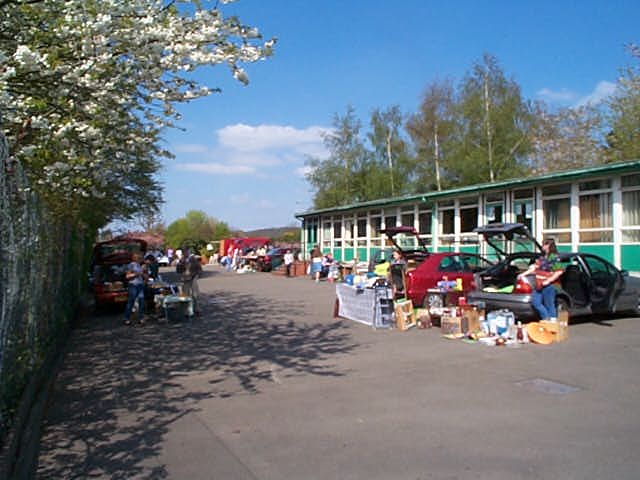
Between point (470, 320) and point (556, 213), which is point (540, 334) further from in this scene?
point (556, 213)

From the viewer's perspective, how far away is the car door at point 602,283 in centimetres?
1131

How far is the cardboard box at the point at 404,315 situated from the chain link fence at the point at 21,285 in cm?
638

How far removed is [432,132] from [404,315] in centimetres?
2936

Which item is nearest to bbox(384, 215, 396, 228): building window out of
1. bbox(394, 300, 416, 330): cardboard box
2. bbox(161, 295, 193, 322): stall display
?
bbox(161, 295, 193, 322): stall display

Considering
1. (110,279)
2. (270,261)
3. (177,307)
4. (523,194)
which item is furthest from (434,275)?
(270,261)

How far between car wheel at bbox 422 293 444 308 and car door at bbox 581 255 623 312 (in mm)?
3107

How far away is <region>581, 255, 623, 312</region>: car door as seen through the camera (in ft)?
37.1

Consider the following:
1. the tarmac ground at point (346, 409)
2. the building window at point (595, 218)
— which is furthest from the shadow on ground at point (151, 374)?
the building window at point (595, 218)

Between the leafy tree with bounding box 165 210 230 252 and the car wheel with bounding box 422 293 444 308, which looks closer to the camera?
the car wheel with bounding box 422 293 444 308

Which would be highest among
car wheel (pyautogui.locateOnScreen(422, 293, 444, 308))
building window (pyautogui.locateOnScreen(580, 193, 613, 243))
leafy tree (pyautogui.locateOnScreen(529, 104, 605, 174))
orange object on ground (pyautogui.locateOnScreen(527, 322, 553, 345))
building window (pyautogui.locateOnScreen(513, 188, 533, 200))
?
leafy tree (pyautogui.locateOnScreen(529, 104, 605, 174))

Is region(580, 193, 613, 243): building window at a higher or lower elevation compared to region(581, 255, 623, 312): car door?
higher

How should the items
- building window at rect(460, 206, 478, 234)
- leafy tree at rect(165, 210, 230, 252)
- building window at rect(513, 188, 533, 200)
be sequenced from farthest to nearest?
1. leafy tree at rect(165, 210, 230, 252)
2. building window at rect(460, 206, 478, 234)
3. building window at rect(513, 188, 533, 200)

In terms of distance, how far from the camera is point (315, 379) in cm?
752

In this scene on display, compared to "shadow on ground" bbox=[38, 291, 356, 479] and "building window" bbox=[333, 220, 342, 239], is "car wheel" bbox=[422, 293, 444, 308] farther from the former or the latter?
"building window" bbox=[333, 220, 342, 239]
